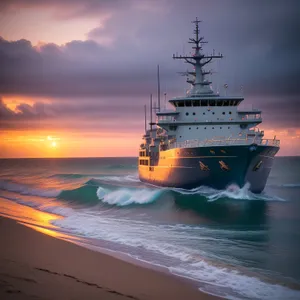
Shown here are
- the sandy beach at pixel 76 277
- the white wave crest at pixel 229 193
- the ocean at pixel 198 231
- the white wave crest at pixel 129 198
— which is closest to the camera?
the sandy beach at pixel 76 277

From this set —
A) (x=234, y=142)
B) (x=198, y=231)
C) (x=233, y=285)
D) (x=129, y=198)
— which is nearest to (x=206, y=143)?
(x=234, y=142)

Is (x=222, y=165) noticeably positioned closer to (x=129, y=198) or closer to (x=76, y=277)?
(x=129, y=198)

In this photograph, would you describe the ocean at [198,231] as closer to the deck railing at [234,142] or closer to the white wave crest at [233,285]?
the white wave crest at [233,285]

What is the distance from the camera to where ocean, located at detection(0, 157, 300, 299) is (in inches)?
480

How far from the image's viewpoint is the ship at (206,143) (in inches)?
1175

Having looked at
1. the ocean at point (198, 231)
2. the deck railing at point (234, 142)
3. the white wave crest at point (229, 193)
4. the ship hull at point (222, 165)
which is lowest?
the ocean at point (198, 231)

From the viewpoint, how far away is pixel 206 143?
31.3 meters

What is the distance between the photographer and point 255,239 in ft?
59.2

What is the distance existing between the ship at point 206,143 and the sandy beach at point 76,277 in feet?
54.5

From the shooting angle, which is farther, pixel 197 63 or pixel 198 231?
pixel 197 63

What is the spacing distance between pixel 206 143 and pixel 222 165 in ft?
7.60

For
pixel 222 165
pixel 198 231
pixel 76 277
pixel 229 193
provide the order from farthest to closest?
pixel 229 193 < pixel 222 165 < pixel 198 231 < pixel 76 277

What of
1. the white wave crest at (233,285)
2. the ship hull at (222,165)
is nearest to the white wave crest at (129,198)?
the ship hull at (222,165)

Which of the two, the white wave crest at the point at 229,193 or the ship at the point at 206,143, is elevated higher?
the ship at the point at 206,143
